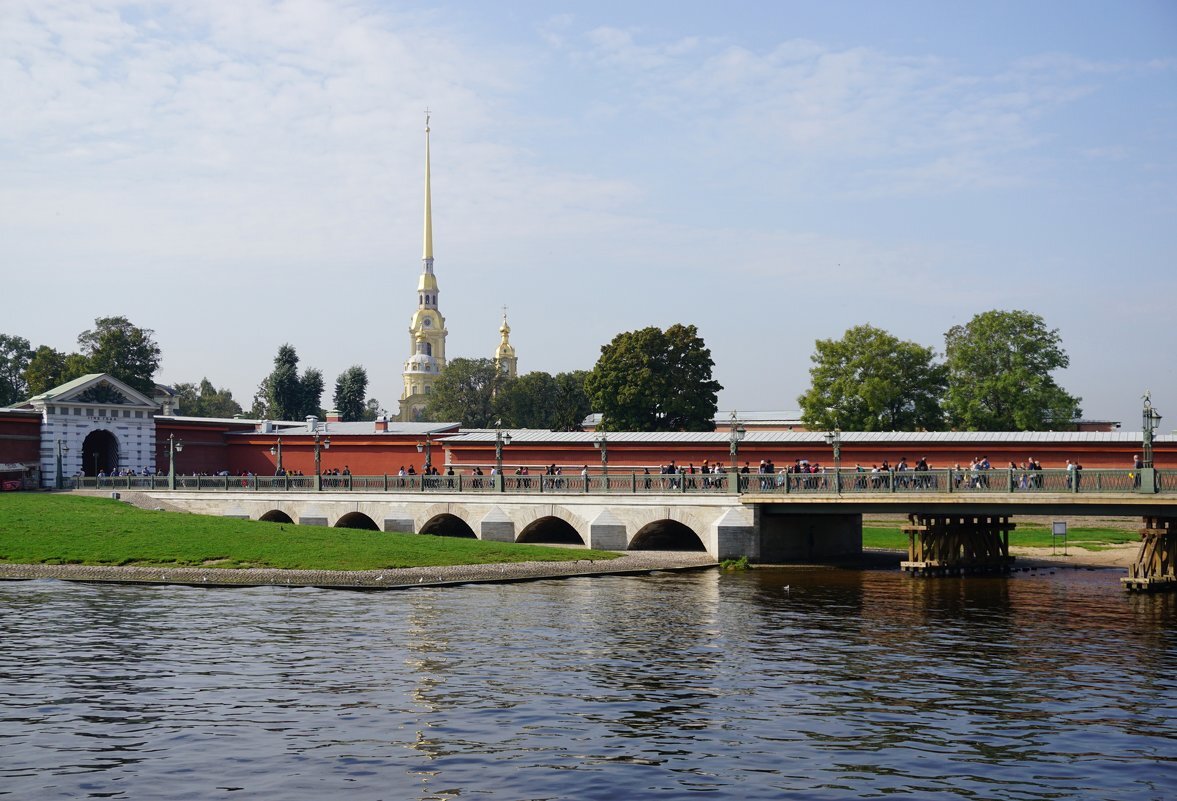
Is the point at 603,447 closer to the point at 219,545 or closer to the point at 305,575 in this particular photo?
the point at 219,545

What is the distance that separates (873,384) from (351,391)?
79.1 meters

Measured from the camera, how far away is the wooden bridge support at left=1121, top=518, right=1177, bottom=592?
39.2 m

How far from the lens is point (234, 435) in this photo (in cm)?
8012

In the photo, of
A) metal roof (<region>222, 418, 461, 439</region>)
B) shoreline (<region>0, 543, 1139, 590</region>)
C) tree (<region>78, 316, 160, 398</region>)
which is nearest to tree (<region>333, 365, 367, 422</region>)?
tree (<region>78, 316, 160, 398</region>)

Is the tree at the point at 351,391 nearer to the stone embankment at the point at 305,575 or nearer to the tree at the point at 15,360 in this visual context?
the tree at the point at 15,360

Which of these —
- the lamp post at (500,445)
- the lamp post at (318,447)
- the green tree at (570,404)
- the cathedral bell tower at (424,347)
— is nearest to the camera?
the lamp post at (500,445)

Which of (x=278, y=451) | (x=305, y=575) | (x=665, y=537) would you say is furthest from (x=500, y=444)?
(x=278, y=451)

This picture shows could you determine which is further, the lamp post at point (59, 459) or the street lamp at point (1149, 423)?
the lamp post at point (59, 459)

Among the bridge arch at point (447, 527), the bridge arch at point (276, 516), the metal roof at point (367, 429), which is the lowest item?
the bridge arch at point (447, 527)

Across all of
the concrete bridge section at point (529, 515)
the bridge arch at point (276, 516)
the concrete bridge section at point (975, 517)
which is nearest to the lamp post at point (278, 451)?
the bridge arch at point (276, 516)

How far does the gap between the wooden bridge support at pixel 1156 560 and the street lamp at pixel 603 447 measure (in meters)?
23.8

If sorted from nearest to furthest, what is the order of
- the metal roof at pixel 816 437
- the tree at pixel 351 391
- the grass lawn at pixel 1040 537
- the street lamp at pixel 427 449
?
1. the grass lawn at pixel 1040 537
2. the metal roof at pixel 816 437
3. the street lamp at pixel 427 449
4. the tree at pixel 351 391

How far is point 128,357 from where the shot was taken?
4031 inches

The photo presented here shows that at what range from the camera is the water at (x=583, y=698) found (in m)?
18.4
